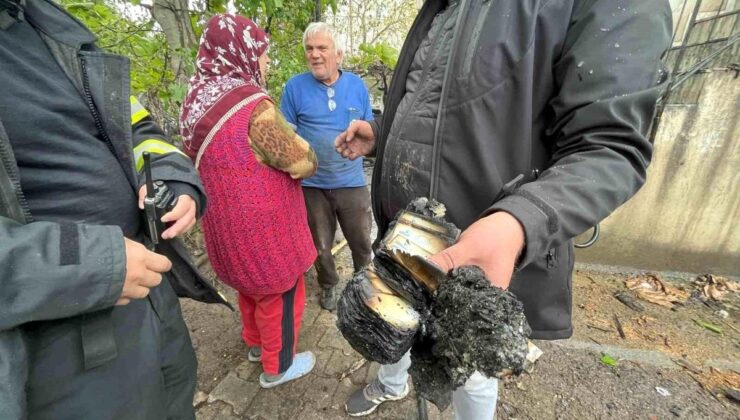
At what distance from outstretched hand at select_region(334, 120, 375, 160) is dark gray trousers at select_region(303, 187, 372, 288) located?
4.94 feet

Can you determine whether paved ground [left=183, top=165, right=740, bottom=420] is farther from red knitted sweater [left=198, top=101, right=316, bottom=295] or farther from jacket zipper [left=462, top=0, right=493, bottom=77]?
jacket zipper [left=462, top=0, right=493, bottom=77]

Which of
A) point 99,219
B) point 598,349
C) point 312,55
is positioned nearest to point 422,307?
point 99,219

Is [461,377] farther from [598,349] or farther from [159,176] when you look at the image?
[598,349]

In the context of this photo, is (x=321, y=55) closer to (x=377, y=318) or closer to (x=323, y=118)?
(x=323, y=118)

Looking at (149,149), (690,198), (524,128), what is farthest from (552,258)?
(690,198)

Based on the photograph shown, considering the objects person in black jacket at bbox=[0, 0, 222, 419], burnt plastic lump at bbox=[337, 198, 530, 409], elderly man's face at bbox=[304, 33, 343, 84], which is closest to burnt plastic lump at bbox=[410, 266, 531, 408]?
burnt plastic lump at bbox=[337, 198, 530, 409]

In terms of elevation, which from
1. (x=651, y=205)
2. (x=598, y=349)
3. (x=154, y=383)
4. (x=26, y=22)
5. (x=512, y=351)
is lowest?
(x=598, y=349)

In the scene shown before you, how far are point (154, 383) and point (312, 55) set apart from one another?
2.95 metres

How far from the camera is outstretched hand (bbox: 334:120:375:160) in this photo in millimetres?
1796

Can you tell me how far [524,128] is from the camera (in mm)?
1105

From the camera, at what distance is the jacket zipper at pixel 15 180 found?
0.93m

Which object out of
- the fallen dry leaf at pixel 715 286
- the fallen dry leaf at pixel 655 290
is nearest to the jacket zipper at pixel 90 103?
the fallen dry leaf at pixel 655 290

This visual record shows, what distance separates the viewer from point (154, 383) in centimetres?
134

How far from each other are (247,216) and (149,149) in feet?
2.17
